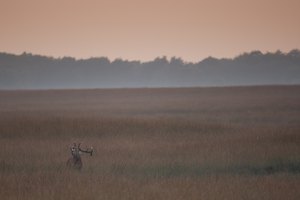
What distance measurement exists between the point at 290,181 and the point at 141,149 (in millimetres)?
6238

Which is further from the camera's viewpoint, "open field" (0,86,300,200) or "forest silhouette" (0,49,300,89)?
"forest silhouette" (0,49,300,89)

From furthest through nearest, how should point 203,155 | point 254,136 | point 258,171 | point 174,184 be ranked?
point 254,136, point 203,155, point 258,171, point 174,184

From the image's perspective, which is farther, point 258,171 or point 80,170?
point 258,171

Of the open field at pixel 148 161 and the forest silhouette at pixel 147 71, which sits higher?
the forest silhouette at pixel 147 71

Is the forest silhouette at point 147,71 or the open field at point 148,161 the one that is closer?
the open field at point 148,161

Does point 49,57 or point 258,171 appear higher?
point 49,57

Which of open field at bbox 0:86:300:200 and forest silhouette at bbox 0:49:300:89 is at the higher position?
forest silhouette at bbox 0:49:300:89

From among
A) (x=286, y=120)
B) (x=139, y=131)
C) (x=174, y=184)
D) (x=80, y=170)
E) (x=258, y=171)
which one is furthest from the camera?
(x=286, y=120)

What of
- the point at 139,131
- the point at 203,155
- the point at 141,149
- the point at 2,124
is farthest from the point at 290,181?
the point at 2,124

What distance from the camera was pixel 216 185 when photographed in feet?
45.2

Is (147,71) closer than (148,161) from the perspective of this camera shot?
No

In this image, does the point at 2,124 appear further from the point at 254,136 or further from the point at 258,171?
the point at 258,171

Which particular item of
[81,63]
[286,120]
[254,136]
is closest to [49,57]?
[81,63]

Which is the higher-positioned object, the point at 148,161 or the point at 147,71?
the point at 147,71
